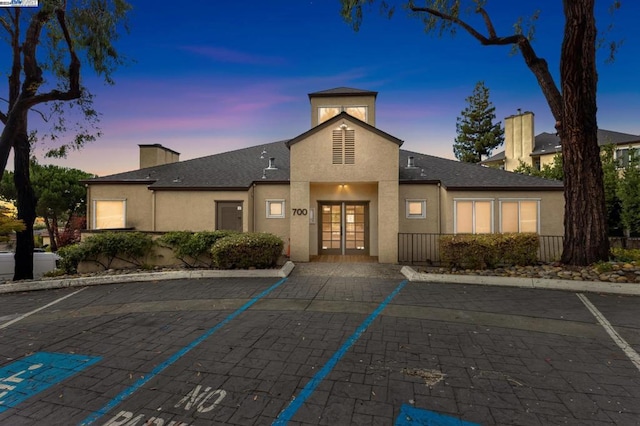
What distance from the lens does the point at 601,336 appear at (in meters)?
4.68

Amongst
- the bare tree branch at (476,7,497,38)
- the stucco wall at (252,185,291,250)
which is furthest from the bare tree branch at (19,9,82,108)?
the bare tree branch at (476,7,497,38)

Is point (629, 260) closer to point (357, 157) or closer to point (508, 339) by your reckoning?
point (508, 339)

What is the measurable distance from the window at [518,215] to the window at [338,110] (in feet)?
28.5

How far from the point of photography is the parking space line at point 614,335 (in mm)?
3982

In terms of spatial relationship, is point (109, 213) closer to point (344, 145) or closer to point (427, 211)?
point (344, 145)

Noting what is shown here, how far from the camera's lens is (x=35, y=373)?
3723mm

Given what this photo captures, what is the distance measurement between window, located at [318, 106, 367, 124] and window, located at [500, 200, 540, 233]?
8.68 m

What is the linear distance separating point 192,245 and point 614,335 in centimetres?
1036

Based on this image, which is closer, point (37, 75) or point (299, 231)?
point (37, 75)

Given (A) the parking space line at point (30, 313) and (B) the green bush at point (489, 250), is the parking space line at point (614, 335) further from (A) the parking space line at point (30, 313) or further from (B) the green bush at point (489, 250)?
(A) the parking space line at point (30, 313)

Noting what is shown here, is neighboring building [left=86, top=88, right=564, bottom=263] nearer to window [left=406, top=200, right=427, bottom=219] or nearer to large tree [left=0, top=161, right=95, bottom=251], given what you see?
window [left=406, top=200, right=427, bottom=219]

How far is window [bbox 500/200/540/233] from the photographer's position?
495 inches

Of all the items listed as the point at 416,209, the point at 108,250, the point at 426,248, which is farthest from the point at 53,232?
the point at 426,248

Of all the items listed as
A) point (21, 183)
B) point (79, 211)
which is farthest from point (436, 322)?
point (79, 211)
